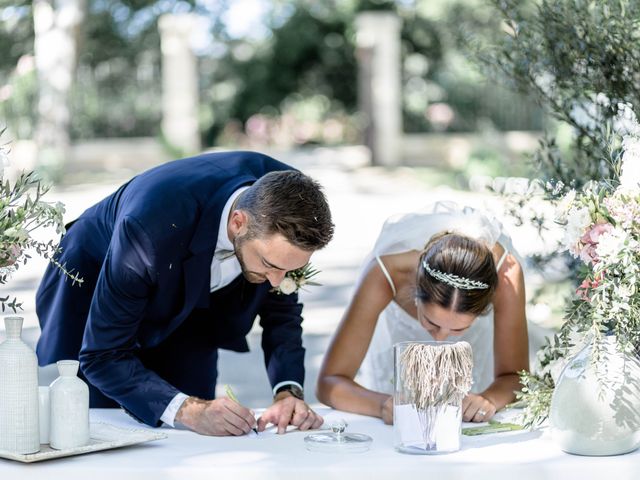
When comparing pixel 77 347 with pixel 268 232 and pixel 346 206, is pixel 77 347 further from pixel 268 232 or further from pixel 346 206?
pixel 346 206

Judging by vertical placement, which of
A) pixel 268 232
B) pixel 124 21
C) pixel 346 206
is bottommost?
pixel 346 206

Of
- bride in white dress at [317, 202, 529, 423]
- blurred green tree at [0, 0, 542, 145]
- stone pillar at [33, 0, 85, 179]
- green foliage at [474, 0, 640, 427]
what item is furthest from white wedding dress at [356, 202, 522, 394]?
blurred green tree at [0, 0, 542, 145]

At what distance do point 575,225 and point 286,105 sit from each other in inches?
781

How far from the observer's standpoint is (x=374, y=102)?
18.1 m

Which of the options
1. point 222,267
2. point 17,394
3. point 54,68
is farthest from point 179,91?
point 17,394

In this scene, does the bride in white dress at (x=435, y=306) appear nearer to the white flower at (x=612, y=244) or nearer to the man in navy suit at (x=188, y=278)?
the man in navy suit at (x=188, y=278)

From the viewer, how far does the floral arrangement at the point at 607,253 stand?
2336mm

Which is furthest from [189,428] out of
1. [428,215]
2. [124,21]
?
[124,21]

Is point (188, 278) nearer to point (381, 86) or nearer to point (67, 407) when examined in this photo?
point (67, 407)

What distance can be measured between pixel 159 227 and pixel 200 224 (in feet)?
0.41

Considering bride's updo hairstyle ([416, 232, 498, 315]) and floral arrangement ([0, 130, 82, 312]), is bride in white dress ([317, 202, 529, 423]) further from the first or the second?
floral arrangement ([0, 130, 82, 312])

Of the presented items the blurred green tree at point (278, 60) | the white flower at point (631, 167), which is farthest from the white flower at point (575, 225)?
the blurred green tree at point (278, 60)

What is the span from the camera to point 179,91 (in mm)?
18312

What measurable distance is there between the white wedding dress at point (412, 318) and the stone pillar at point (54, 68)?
1244cm
